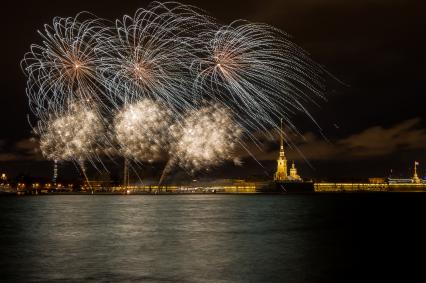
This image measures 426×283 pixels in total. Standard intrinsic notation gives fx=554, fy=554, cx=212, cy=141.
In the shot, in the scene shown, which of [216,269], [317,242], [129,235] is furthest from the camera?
[129,235]

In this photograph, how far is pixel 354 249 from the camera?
26.5m

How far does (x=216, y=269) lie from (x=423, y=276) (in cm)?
712

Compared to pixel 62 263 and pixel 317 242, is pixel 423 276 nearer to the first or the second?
pixel 317 242

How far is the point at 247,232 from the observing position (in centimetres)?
3522

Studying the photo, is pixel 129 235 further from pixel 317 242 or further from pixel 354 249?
pixel 354 249

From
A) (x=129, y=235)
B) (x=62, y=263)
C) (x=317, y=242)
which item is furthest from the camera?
(x=129, y=235)

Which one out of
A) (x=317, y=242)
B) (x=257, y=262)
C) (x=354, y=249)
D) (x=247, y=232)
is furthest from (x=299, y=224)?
(x=257, y=262)

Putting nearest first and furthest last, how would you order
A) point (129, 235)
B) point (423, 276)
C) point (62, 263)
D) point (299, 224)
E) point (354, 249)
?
point (423, 276) < point (62, 263) < point (354, 249) < point (129, 235) < point (299, 224)

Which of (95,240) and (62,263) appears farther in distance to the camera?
(95,240)

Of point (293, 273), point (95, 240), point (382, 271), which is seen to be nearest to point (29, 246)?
point (95, 240)

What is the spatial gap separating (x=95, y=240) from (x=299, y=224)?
60.8 feet

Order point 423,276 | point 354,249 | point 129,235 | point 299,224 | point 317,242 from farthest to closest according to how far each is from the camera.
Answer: point 299,224 → point 129,235 → point 317,242 → point 354,249 → point 423,276

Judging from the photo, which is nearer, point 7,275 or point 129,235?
point 7,275

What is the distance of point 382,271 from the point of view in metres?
19.9
